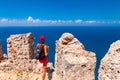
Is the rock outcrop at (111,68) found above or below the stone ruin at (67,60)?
above

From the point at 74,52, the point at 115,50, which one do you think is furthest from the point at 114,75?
the point at 74,52

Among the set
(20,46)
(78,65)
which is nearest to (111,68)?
(78,65)

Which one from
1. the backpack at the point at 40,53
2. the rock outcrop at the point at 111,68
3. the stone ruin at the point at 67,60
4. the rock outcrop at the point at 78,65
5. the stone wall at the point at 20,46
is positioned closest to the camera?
the rock outcrop at the point at 111,68

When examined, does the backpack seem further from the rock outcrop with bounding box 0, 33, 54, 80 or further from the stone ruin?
the rock outcrop with bounding box 0, 33, 54, 80

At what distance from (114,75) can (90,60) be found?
16.2 ft

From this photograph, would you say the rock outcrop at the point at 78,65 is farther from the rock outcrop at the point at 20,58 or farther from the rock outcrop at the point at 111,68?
the rock outcrop at the point at 20,58

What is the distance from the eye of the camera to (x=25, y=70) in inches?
740

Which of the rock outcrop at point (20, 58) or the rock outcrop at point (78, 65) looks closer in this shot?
the rock outcrop at point (78, 65)

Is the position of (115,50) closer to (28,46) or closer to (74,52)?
(74,52)

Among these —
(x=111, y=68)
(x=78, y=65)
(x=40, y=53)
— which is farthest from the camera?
(x=40, y=53)

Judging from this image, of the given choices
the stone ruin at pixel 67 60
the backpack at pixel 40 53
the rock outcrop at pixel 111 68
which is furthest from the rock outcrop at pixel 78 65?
the rock outcrop at pixel 111 68

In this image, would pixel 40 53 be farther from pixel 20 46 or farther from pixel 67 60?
pixel 20 46

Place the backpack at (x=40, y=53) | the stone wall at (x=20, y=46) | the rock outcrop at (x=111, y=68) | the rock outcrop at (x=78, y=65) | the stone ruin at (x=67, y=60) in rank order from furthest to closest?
the stone wall at (x=20, y=46) → the backpack at (x=40, y=53) → the rock outcrop at (x=78, y=65) → the stone ruin at (x=67, y=60) → the rock outcrop at (x=111, y=68)

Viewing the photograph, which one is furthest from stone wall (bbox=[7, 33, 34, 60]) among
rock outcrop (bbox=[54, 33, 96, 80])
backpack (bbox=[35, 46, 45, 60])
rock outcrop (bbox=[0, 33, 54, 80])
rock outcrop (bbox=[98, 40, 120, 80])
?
rock outcrop (bbox=[98, 40, 120, 80])
